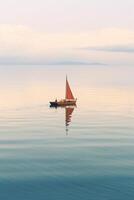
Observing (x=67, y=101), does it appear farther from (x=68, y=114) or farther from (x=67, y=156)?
(x=67, y=156)

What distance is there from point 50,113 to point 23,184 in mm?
79625

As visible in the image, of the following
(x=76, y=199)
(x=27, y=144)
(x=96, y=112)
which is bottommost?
(x=76, y=199)

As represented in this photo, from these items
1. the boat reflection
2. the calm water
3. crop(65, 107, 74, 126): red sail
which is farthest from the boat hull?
the calm water

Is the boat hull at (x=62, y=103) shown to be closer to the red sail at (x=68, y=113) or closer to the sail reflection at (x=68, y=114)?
the sail reflection at (x=68, y=114)

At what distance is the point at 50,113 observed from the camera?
431 ft

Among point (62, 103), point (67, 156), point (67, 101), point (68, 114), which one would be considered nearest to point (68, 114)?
point (68, 114)

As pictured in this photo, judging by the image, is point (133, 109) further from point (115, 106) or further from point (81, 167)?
point (81, 167)

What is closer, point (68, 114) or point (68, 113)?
point (68, 114)

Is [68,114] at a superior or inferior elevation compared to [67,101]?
inferior

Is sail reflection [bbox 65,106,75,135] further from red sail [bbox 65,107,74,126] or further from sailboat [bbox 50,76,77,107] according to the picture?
sailboat [bbox 50,76,77,107]

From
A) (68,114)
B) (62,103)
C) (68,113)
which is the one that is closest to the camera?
(68,114)

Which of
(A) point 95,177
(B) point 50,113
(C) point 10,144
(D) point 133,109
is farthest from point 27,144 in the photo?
(D) point 133,109

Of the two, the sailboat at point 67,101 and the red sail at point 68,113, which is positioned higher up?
the sailboat at point 67,101

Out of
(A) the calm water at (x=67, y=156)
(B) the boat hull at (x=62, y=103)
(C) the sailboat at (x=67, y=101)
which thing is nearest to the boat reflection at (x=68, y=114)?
(A) the calm water at (x=67, y=156)
